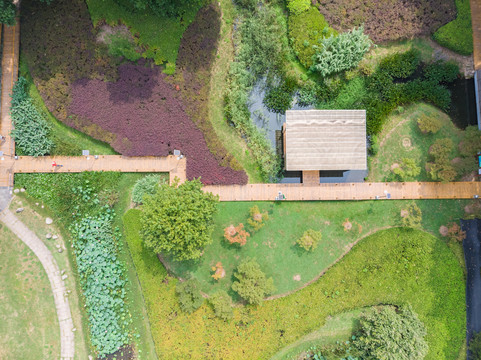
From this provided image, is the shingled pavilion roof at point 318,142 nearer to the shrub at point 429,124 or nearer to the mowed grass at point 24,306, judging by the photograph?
the shrub at point 429,124

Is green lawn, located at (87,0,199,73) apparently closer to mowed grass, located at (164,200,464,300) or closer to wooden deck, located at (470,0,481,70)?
mowed grass, located at (164,200,464,300)

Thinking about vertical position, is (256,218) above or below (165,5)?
below

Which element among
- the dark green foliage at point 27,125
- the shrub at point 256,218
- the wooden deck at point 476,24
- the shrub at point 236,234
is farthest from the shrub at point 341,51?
the dark green foliage at point 27,125

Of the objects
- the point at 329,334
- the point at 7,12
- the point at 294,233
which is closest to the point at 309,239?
the point at 294,233

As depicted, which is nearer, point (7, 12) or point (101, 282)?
point (7, 12)

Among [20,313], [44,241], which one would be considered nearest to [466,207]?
[44,241]

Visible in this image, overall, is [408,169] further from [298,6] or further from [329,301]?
[298,6]

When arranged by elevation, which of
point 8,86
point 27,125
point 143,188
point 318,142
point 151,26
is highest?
point 151,26

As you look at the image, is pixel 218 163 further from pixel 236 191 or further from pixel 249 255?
pixel 249 255
